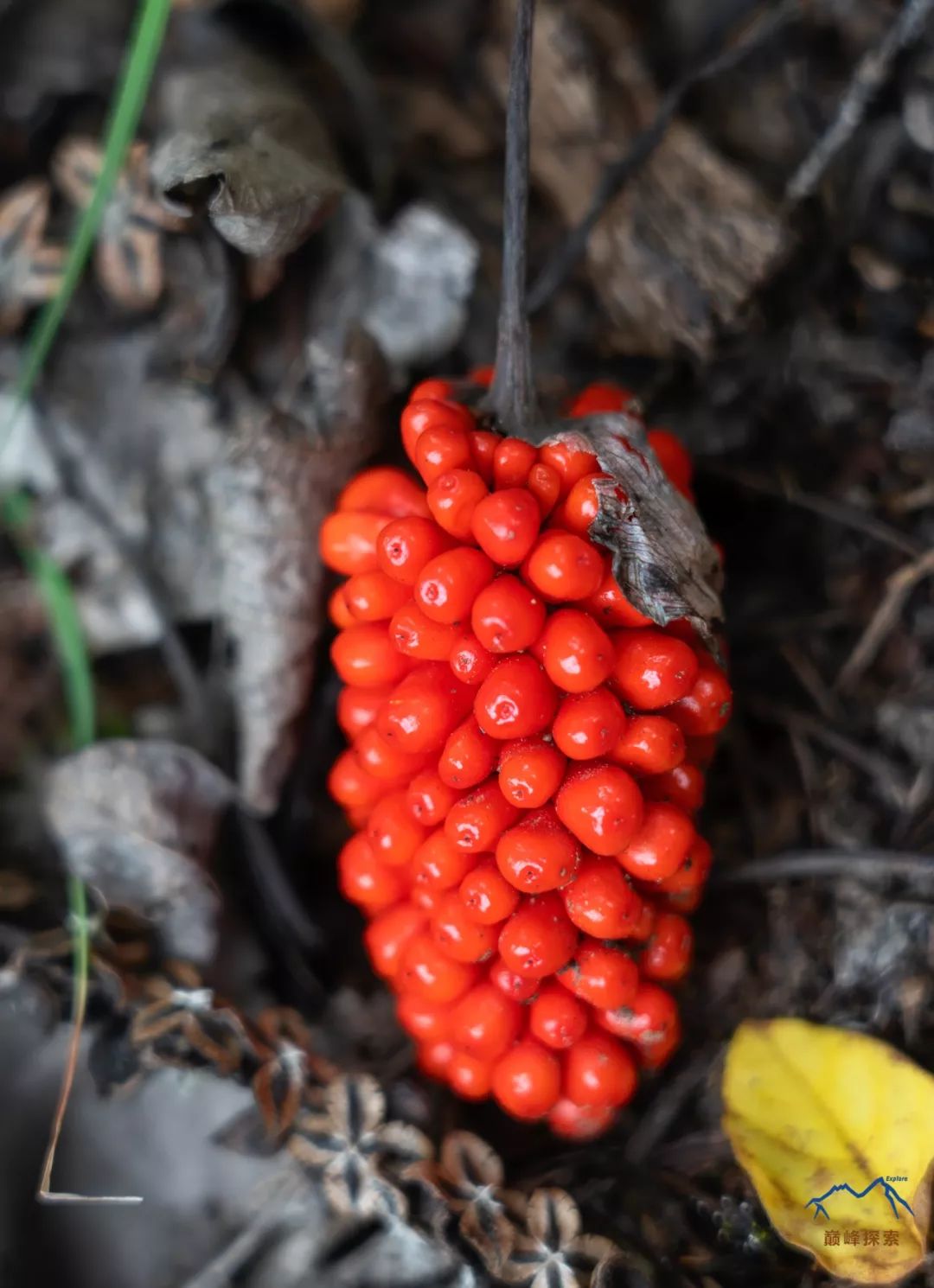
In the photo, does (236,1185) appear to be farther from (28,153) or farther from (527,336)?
(28,153)

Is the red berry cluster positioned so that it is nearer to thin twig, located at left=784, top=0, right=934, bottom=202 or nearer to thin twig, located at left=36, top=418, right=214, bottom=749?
thin twig, located at left=36, top=418, right=214, bottom=749

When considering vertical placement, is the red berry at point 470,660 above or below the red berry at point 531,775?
above

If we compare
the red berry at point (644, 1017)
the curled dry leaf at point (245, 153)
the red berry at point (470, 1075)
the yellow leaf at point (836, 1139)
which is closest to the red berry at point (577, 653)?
the red berry at point (644, 1017)

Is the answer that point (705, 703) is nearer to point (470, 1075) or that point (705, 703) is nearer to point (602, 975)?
point (602, 975)

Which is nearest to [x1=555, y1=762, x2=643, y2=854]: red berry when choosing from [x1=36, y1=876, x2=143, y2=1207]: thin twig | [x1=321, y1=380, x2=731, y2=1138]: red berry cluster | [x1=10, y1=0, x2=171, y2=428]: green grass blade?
[x1=321, y1=380, x2=731, y2=1138]: red berry cluster

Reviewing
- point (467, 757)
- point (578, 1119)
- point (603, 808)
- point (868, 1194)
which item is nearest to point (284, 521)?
point (467, 757)

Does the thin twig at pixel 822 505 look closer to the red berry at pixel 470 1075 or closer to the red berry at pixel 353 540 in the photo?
the red berry at pixel 353 540
